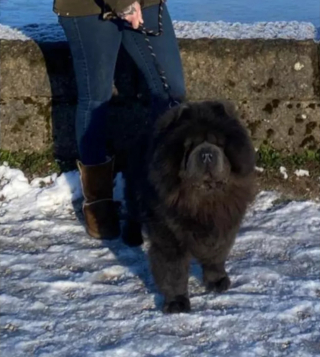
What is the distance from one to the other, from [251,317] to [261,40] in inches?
→ 84.8

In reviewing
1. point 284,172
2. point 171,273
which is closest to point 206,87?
point 284,172

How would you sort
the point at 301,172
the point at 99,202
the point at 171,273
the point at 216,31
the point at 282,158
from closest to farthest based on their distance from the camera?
1. the point at 171,273
2. the point at 99,202
3. the point at 301,172
4. the point at 282,158
5. the point at 216,31

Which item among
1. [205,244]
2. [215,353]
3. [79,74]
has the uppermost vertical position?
[79,74]

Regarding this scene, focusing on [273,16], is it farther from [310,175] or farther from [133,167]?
[133,167]

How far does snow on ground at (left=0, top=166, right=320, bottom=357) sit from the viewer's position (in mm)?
3422

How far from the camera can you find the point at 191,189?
135 inches

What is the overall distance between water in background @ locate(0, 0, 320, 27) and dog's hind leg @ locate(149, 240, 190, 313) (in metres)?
3.52

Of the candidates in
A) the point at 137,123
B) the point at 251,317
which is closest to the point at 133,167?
the point at 251,317

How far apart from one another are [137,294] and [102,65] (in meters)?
1.19

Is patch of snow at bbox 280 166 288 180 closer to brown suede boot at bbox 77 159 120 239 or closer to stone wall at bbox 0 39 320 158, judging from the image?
stone wall at bbox 0 39 320 158

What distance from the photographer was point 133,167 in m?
3.97

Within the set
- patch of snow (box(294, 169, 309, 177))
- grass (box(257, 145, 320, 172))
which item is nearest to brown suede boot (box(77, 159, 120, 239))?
grass (box(257, 145, 320, 172))

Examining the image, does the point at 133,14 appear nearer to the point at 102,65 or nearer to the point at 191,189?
the point at 102,65

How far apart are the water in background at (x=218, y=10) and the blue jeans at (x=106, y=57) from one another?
2488 millimetres
